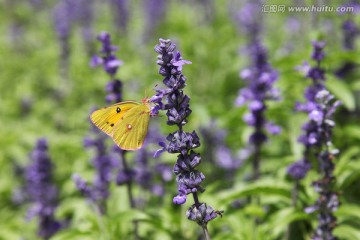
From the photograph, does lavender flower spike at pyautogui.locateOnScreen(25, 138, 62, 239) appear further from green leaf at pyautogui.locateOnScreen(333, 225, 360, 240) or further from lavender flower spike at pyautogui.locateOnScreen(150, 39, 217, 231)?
green leaf at pyautogui.locateOnScreen(333, 225, 360, 240)

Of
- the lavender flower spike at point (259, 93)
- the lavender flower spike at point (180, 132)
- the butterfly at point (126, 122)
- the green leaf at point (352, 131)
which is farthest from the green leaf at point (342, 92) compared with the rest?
the lavender flower spike at point (180, 132)

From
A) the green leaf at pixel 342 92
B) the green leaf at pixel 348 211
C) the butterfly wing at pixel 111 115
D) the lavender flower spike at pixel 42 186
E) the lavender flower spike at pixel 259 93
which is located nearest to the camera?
the butterfly wing at pixel 111 115

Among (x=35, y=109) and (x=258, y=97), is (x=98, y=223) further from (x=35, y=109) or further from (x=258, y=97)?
(x=35, y=109)

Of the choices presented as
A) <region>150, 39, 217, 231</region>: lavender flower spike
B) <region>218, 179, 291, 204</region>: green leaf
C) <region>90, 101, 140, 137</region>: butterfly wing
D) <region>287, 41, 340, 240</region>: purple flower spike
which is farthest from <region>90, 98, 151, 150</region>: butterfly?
<region>287, 41, 340, 240</region>: purple flower spike

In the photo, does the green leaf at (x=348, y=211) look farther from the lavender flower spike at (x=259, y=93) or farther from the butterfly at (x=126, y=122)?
the butterfly at (x=126, y=122)

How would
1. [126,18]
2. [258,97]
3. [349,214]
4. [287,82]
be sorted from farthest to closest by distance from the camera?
1. [126,18]
2. [287,82]
3. [258,97]
4. [349,214]

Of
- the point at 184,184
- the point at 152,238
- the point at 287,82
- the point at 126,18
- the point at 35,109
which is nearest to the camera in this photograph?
the point at 184,184

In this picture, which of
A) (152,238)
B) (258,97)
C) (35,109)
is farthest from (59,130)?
(258,97)
